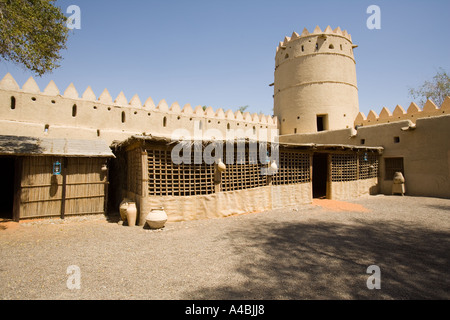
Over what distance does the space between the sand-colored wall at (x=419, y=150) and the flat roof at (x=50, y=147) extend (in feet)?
45.7

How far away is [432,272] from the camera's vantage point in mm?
3748

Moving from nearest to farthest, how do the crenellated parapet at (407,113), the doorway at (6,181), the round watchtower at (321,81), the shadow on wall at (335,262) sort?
the shadow on wall at (335,262) < the doorway at (6,181) < the crenellated parapet at (407,113) < the round watchtower at (321,81)

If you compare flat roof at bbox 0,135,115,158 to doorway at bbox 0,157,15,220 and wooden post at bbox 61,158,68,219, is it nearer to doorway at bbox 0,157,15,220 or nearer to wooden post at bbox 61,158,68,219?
wooden post at bbox 61,158,68,219

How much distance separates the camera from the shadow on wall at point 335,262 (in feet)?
10.6

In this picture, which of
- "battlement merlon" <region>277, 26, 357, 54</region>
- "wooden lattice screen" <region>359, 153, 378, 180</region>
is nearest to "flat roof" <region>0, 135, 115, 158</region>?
"wooden lattice screen" <region>359, 153, 378, 180</region>

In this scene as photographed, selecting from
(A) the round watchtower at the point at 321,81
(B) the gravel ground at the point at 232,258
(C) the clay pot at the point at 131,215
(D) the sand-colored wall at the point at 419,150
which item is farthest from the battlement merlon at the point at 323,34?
(C) the clay pot at the point at 131,215

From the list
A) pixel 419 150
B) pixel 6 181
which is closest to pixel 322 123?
pixel 419 150

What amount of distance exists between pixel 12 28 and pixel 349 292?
963cm

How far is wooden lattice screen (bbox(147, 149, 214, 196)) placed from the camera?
23.9 feet

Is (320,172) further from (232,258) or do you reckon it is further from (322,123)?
(232,258)

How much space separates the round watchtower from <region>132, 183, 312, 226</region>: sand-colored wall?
9414 millimetres

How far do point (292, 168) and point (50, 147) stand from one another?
924 centimetres

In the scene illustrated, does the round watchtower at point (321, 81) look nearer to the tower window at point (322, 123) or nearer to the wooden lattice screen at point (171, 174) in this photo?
the tower window at point (322, 123)
